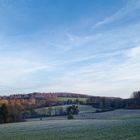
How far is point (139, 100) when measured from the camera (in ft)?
415

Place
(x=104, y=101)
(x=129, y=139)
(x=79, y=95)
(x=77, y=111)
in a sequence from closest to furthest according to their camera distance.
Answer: (x=129, y=139) → (x=77, y=111) → (x=104, y=101) → (x=79, y=95)

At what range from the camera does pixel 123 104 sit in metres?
132

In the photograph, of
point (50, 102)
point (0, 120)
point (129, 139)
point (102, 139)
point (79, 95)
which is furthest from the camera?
point (79, 95)

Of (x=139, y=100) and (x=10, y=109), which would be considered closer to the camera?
(x=10, y=109)

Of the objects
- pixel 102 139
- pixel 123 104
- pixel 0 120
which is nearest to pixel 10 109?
pixel 0 120

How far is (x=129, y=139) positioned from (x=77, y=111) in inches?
3891

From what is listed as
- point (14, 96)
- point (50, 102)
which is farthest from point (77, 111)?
point (14, 96)

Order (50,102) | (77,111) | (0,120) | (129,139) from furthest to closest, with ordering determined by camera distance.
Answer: (50,102), (77,111), (0,120), (129,139)

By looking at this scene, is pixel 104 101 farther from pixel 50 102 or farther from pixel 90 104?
pixel 50 102

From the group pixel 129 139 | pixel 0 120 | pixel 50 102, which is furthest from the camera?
pixel 50 102

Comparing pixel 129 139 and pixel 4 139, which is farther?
pixel 4 139

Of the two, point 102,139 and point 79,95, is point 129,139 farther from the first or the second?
point 79,95

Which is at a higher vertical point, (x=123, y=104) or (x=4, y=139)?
(x=123, y=104)

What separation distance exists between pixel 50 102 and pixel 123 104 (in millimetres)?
41073
